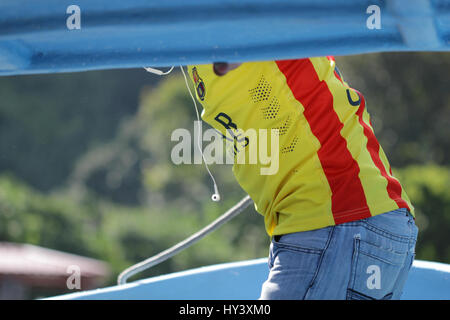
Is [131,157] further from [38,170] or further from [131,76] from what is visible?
[131,76]

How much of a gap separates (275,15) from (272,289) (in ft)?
2.30

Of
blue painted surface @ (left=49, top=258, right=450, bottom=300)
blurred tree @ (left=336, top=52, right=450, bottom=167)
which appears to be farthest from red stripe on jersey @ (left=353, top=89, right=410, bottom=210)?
blurred tree @ (left=336, top=52, right=450, bottom=167)

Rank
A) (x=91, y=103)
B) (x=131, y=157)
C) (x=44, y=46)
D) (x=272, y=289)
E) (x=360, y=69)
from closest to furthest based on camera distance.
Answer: (x=44, y=46), (x=272, y=289), (x=360, y=69), (x=131, y=157), (x=91, y=103)

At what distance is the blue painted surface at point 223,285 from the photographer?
2.89 meters

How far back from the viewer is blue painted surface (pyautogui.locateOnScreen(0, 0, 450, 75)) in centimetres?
137

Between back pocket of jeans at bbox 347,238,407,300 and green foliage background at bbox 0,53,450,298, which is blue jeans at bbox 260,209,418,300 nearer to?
back pocket of jeans at bbox 347,238,407,300

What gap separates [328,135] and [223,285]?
60.2 inches

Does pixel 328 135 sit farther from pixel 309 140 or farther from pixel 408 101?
pixel 408 101

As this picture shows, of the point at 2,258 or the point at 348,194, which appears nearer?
the point at 348,194

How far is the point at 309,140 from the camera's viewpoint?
1.74 metres

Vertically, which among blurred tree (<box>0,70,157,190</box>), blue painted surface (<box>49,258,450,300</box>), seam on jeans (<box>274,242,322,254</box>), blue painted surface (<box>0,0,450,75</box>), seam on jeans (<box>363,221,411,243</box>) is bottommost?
blue painted surface (<box>49,258,450,300</box>)

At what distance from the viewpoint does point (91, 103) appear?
26578 mm

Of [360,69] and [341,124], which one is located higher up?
[360,69]

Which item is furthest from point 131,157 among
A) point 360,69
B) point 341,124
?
point 341,124
